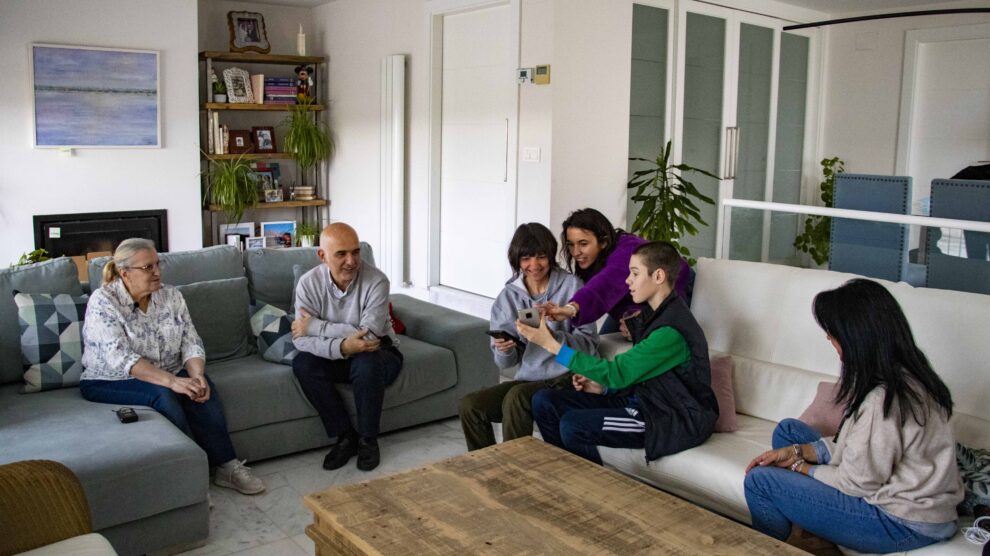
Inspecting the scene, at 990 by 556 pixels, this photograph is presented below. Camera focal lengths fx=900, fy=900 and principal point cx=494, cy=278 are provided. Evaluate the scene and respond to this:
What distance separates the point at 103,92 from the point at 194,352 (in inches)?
145

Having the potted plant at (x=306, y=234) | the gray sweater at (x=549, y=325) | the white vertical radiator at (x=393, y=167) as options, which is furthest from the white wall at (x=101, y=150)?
the gray sweater at (x=549, y=325)

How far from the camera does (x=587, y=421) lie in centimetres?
313

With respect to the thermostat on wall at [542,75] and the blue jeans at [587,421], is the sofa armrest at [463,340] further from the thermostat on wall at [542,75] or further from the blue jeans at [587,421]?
the thermostat on wall at [542,75]

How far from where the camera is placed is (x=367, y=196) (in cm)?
739

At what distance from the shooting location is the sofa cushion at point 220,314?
3994 mm

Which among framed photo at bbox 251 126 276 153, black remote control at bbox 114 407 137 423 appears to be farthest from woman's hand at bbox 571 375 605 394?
framed photo at bbox 251 126 276 153

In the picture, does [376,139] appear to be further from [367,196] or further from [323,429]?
[323,429]

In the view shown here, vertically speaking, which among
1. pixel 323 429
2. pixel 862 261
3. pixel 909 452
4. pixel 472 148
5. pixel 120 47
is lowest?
pixel 323 429

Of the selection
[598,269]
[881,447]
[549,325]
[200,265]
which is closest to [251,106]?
[200,265]

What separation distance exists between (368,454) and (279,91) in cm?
462

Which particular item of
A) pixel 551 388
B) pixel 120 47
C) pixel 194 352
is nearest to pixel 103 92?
pixel 120 47

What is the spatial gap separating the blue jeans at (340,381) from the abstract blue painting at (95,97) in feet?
11.7

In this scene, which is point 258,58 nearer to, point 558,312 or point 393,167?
point 393,167

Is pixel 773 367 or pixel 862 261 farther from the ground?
pixel 862 261
